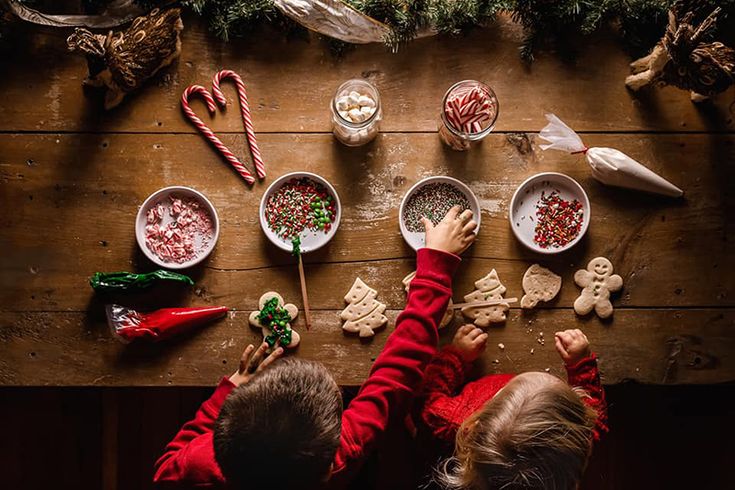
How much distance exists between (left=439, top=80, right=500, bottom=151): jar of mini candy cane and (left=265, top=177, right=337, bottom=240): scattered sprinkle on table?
42 cm

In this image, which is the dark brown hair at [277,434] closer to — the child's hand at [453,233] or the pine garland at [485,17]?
the child's hand at [453,233]

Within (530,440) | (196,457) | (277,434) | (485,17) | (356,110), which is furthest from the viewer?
(485,17)

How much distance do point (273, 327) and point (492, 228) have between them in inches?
Result: 28.4

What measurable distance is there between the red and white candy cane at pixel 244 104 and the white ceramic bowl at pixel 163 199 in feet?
0.60

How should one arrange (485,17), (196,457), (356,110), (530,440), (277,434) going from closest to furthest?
1. (277,434)
2. (530,440)
3. (196,457)
4. (356,110)
5. (485,17)

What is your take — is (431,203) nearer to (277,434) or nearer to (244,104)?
(244,104)

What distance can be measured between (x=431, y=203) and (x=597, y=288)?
1.83ft

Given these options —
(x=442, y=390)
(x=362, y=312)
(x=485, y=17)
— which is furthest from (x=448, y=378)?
(x=485, y=17)

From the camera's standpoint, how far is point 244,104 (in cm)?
185

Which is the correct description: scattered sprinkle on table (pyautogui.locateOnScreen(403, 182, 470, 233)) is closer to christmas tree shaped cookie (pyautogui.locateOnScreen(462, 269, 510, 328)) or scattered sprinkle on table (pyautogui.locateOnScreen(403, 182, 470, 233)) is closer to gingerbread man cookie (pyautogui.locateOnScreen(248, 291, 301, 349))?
christmas tree shaped cookie (pyautogui.locateOnScreen(462, 269, 510, 328))

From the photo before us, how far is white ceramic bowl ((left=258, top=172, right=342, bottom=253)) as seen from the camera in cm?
179

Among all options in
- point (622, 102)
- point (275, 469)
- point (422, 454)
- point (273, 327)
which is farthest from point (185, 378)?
point (622, 102)

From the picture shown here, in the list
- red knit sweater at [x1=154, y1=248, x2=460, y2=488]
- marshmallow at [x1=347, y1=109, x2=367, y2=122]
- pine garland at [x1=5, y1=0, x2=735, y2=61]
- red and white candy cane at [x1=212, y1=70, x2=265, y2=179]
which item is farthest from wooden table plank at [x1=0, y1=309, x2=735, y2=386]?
pine garland at [x1=5, y1=0, x2=735, y2=61]

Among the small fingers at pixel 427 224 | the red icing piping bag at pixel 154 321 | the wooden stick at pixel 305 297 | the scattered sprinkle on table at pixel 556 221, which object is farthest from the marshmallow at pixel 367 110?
the red icing piping bag at pixel 154 321
